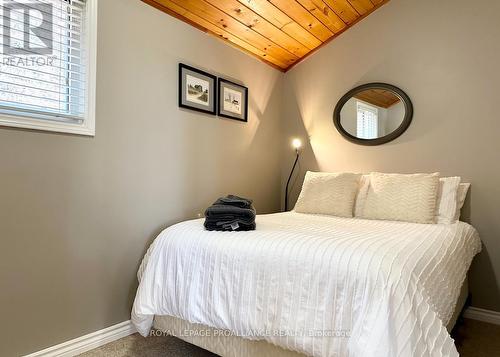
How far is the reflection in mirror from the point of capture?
116 inches

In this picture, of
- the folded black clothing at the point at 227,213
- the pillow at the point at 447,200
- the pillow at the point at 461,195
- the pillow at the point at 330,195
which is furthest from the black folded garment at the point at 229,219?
the pillow at the point at 461,195

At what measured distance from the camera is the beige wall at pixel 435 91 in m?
2.53

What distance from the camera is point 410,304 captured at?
1184mm

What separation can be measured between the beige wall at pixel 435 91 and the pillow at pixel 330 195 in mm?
433

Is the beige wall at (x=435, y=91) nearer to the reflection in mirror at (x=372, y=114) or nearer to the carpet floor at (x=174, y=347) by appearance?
the reflection in mirror at (x=372, y=114)

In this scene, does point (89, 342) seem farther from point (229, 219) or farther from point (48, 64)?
point (48, 64)

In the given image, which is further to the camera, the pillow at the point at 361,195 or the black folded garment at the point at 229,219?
the pillow at the point at 361,195

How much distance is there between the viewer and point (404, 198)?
244 centimetres

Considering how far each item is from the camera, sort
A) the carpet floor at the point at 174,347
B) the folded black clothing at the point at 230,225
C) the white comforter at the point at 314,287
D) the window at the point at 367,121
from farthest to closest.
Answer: the window at the point at 367,121 → the carpet floor at the point at 174,347 → the folded black clothing at the point at 230,225 → the white comforter at the point at 314,287

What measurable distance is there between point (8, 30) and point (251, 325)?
192 cm

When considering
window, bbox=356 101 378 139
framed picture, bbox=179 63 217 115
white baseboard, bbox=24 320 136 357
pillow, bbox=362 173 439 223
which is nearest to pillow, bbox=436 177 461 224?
pillow, bbox=362 173 439 223

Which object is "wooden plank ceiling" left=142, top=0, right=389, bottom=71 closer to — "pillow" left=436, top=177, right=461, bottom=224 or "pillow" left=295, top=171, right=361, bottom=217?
"pillow" left=295, top=171, right=361, bottom=217

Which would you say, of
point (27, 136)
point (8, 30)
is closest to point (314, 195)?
point (27, 136)

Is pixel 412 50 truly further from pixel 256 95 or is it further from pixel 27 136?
pixel 27 136
